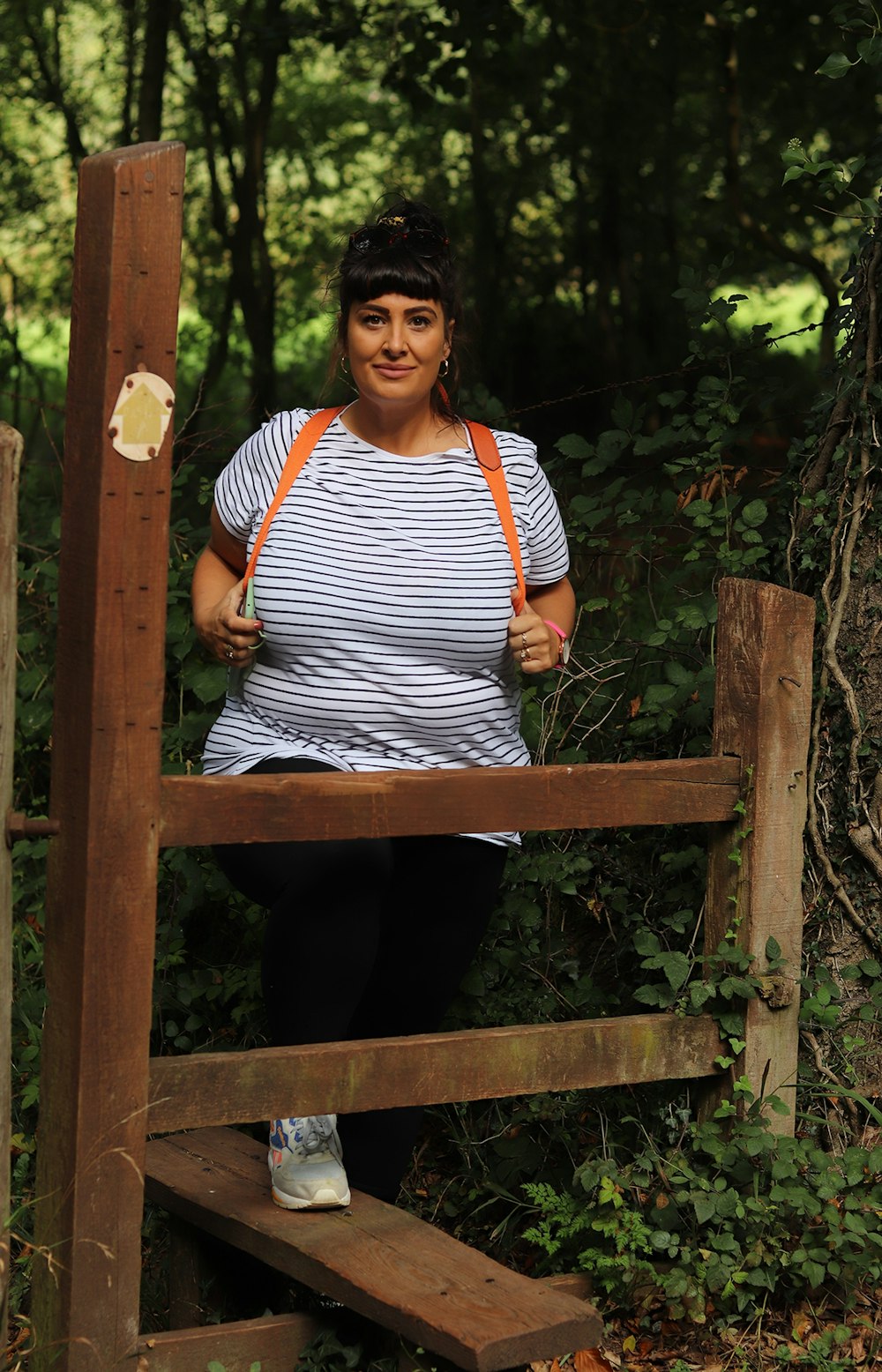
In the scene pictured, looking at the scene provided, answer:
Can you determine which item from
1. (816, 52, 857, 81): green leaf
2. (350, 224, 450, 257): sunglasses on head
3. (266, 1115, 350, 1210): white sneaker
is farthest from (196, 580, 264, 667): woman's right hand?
(816, 52, 857, 81): green leaf

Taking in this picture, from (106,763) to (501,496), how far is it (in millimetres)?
1030

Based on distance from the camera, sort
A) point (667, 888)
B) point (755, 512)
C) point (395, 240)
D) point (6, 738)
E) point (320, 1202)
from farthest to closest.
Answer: point (667, 888) → point (755, 512) → point (395, 240) → point (320, 1202) → point (6, 738)

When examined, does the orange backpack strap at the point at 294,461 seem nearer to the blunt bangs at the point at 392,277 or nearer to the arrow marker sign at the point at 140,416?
the blunt bangs at the point at 392,277

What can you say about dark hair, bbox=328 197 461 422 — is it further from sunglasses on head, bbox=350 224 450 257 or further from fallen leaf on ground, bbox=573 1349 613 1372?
fallen leaf on ground, bbox=573 1349 613 1372

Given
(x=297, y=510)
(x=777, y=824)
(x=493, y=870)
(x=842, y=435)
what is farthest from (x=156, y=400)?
(x=842, y=435)

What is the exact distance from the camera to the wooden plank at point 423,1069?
2582mm

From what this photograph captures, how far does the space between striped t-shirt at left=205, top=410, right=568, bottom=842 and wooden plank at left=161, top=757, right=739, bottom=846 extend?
216 millimetres

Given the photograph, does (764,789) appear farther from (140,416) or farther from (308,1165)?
(140,416)

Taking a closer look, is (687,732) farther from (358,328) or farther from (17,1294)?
(17,1294)

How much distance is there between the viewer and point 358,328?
296 centimetres

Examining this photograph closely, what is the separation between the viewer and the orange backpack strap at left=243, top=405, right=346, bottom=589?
2.86m

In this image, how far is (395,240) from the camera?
9.75ft

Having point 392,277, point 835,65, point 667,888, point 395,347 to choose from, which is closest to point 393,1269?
point 667,888

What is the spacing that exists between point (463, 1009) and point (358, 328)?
184 cm
